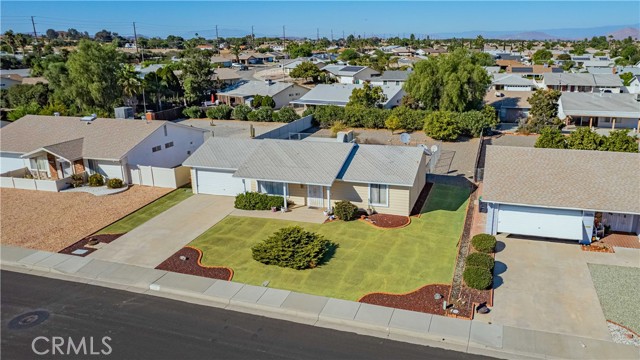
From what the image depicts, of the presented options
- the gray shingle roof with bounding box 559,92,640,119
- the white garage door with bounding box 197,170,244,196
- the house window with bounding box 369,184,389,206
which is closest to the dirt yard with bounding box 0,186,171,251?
the white garage door with bounding box 197,170,244,196

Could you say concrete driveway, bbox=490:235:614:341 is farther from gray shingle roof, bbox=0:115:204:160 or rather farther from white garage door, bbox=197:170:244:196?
gray shingle roof, bbox=0:115:204:160

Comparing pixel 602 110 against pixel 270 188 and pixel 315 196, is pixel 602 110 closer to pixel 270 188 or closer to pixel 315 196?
pixel 315 196

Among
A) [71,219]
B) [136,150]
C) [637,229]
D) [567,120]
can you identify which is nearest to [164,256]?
[71,219]

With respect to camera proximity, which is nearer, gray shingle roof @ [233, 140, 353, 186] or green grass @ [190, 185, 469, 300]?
green grass @ [190, 185, 469, 300]

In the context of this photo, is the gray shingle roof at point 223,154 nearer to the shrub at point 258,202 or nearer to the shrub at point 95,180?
the shrub at point 258,202

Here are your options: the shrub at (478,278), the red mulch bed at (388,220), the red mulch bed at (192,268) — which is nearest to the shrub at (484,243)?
the shrub at (478,278)

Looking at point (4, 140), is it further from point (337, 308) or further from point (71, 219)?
point (337, 308)

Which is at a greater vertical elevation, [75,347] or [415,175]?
[415,175]
